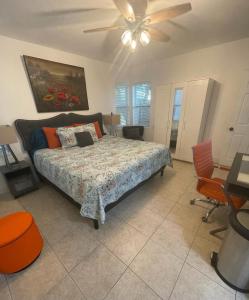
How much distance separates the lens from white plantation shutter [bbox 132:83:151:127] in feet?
13.9

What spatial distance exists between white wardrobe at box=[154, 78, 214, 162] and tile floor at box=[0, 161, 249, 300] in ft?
5.49

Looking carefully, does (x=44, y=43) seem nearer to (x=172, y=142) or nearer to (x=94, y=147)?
(x=94, y=147)

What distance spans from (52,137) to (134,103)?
2.79 m

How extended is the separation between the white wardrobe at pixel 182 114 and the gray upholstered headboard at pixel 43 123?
187 cm

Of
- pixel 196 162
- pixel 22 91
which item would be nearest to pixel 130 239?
pixel 196 162

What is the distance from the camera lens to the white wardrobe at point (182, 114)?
3.03m

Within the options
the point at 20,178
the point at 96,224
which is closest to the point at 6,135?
the point at 20,178

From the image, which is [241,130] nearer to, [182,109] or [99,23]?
[182,109]

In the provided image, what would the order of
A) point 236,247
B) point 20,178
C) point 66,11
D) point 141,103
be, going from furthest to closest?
1. point 141,103
2. point 20,178
3. point 66,11
4. point 236,247

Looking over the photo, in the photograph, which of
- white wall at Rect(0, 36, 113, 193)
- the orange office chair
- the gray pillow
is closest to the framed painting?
white wall at Rect(0, 36, 113, 193)

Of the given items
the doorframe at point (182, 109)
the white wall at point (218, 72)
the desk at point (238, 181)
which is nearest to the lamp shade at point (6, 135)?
the desk at point (238, 181)

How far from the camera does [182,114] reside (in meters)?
3.32

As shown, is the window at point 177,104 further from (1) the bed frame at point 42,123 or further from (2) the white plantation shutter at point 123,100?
(2) the white plantation shutter at point 123,100

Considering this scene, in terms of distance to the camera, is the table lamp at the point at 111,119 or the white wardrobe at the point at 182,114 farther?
the table lamp at the point at 111,119
